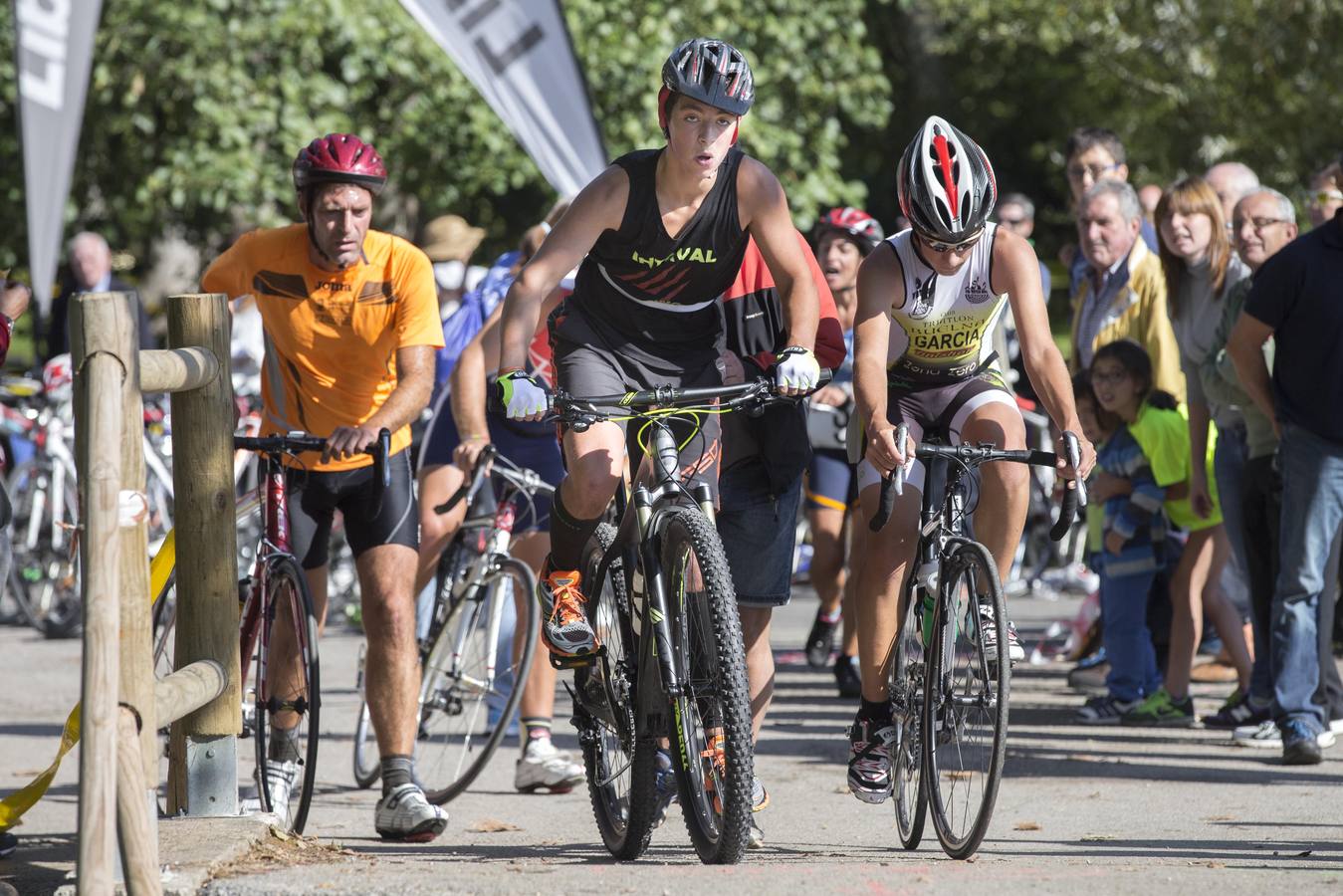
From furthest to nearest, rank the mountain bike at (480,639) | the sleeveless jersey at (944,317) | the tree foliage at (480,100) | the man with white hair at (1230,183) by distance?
the tree foliage at (480,100) < the man with white hair at (1230,183) < the mountain bike at (480,639) < the sleeveless jersey at (944,317)

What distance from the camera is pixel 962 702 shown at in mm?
5289

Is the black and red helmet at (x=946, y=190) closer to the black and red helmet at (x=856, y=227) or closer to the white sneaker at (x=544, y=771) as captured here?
the white sneaker at (x=544, y=771)

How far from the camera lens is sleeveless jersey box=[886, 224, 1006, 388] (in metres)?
5.79

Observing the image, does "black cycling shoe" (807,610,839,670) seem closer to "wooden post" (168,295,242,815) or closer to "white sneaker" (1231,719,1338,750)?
"white sneaker" (1231,719,1338,750)

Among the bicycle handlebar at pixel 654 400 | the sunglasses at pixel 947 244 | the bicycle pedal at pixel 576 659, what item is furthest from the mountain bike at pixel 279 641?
the sunglasses at pixel 947 244

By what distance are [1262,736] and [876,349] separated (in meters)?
3.19

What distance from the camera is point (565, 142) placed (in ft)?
37.9

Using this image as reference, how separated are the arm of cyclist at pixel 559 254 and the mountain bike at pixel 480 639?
157cm

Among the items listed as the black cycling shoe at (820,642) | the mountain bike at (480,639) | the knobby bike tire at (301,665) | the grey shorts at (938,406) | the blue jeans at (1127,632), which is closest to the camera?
the grey shorts at (938,406)

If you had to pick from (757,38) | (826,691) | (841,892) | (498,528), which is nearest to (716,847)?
(841,892)

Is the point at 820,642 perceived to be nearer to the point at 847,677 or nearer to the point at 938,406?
the point at 847,677

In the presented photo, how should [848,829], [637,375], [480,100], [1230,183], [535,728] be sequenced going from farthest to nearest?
[480,100]
[1230,183]
[535,728]
[848,829]
[637,375]

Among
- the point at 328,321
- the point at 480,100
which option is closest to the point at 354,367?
the point at 328,321

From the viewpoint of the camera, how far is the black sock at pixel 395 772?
6.34m
